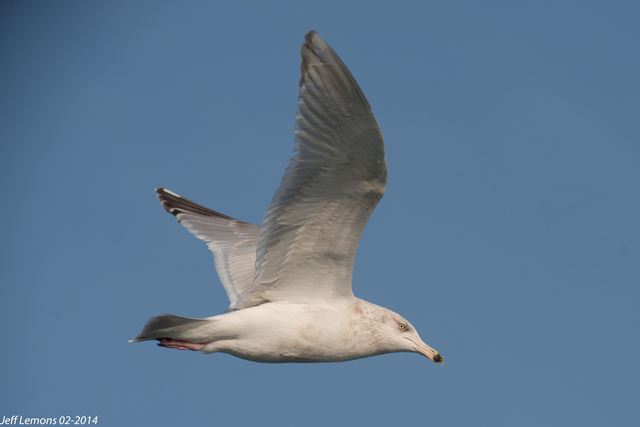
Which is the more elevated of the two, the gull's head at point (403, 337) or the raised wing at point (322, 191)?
the raised wing at point (322, 191)

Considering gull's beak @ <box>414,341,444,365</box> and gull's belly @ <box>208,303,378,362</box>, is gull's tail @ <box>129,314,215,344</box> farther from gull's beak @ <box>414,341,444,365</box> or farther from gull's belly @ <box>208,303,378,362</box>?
gull's beak @ <box>414,341,444,365</box>

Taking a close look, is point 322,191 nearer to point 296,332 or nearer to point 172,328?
point 296,332

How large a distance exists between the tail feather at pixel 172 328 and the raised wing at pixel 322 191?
0.69 metres

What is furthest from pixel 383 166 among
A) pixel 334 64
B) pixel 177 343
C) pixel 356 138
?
pixel 177 343

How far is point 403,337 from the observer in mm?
9750

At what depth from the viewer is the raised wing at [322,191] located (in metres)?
8.32

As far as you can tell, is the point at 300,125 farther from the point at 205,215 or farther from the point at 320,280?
the point at 205,215

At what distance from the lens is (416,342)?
32.2 ft

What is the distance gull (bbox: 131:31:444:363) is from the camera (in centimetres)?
841

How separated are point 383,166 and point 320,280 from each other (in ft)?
4.62

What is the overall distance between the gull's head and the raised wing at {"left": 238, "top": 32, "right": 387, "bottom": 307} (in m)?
0.53

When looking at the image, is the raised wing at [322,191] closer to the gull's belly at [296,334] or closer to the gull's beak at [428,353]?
the gull's belly at [296,334]

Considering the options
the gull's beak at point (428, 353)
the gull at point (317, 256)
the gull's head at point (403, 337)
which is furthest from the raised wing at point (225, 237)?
the gull's beak at point (428, 353)

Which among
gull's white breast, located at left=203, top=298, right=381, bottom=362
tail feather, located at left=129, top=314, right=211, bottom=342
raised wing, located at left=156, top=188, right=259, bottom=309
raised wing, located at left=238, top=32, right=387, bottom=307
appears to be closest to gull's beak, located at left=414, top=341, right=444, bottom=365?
gull's white breast, located at left=203, top=298, right=381, bottom=362
